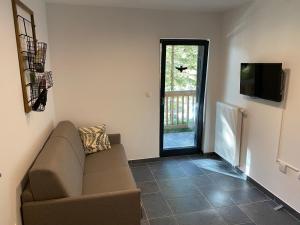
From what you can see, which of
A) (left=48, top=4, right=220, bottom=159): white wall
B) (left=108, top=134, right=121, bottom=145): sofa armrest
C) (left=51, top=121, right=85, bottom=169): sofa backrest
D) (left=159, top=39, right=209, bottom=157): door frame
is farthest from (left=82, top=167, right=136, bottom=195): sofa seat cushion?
(left=159, top=39, right=209, bottom=157): door frame

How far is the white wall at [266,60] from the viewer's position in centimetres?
249

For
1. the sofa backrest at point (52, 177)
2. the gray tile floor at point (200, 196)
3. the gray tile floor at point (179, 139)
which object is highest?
the sofa backrest at point (52, 177)

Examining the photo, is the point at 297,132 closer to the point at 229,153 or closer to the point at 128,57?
the point at 229,153

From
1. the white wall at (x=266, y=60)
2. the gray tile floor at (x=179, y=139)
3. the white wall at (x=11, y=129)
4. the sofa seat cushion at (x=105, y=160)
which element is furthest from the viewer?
the gray tile floor at (x=179, y=139)

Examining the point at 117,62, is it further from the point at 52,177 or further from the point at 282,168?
the point at 282,168

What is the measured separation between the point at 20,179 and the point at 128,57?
2.26 metres

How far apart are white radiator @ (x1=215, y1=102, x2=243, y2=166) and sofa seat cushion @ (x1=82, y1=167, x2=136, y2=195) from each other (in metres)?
1.65

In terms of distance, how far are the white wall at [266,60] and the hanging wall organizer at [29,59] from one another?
248 centimetres

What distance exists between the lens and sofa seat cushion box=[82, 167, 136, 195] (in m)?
2.31

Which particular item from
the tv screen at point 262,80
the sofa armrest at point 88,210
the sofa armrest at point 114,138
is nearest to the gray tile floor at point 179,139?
the sofa armrest at point 114,138

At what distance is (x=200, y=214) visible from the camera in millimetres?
2600

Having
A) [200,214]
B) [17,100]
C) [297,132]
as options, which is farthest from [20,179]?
[297,132]

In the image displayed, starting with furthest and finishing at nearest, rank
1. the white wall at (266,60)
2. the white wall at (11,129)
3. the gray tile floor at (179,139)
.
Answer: the gray tile floor at (179,139)
the white wall at (266,60)
the white wall at (11,129)

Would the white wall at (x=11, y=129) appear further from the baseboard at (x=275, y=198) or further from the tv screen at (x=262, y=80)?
the baseboard at (x=275, y=198)
